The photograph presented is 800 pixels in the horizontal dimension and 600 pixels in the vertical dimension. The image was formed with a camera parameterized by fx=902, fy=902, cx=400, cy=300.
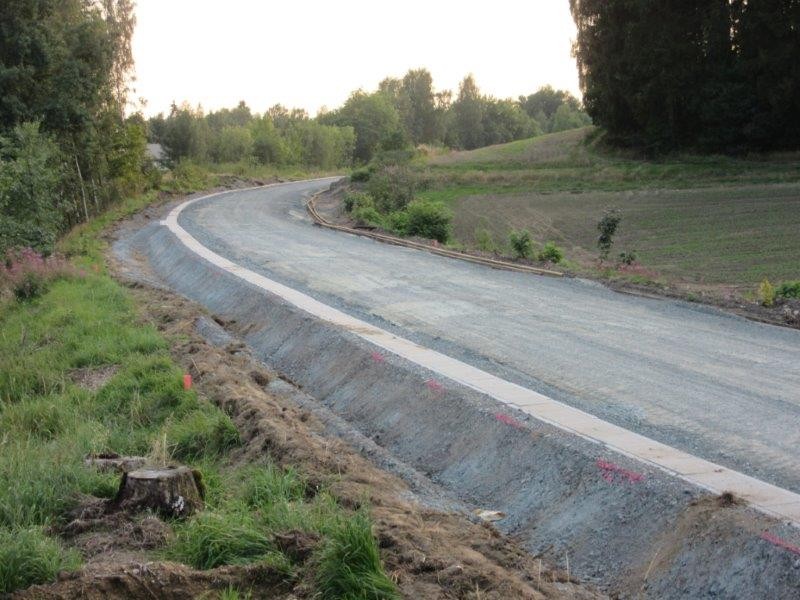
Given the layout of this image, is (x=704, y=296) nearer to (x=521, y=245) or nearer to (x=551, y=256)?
(x=551, y=256)

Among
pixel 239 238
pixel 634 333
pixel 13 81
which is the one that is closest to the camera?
pixel 634 333

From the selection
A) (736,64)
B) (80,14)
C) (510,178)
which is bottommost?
(510,178)

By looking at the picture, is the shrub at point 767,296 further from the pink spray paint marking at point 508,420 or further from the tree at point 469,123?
the tree at point 469,123

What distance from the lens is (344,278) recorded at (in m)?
18.1

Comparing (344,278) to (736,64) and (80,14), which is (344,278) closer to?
(80,14)

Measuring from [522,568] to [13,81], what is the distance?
100 feet

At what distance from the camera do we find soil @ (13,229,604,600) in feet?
15.7

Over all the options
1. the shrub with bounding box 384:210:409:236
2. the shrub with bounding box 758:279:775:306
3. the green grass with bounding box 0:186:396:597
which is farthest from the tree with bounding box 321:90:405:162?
the green grass with bounding box 0:186:396:597

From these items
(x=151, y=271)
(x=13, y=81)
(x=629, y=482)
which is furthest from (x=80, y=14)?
(x=629, y=482)

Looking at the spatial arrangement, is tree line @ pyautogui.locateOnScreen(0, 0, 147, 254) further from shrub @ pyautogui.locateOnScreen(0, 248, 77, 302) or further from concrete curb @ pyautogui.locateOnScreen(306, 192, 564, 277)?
concrete curb @ pyautogui.locateOnScreen(306, 192, 564, 277)

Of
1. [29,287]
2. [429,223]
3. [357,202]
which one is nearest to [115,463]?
[29,287]

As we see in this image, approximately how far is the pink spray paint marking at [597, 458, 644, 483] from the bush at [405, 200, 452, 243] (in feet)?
66.5

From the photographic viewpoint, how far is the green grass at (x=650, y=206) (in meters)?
25.8

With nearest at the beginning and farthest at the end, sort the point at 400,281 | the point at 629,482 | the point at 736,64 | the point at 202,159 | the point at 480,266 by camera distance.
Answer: the point at 629,482 → the point at 400,281 → the point at 480,266 → the point at 736,64 → the point at 202,159
